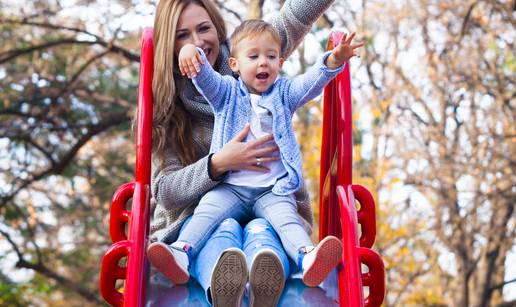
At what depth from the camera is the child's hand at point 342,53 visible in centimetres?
260

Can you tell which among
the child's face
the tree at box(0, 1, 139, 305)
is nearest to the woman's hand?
the child's face

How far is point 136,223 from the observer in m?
2.65

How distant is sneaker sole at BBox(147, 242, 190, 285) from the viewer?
7.95ft

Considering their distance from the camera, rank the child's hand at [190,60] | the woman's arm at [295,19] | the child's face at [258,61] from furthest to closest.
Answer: the woman's arm at [295,19]
the child's face at [258,61]
the child's hand at [190,60]

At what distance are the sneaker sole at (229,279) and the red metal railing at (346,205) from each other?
1.15ft

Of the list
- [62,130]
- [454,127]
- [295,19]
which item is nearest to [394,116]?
[454,127]

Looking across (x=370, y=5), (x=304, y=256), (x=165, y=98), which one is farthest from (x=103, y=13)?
(x=304, y=256)

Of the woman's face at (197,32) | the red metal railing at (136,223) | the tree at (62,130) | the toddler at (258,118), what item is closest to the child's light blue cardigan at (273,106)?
the toddler at (258,118)

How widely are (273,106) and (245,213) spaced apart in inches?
14.7

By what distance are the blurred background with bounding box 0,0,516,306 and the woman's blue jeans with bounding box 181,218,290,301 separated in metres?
5.70

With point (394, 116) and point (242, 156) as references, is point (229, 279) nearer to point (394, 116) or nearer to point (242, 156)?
point (242, 156)

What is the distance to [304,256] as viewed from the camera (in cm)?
253

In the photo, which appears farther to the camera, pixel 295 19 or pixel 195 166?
pixel 295 19

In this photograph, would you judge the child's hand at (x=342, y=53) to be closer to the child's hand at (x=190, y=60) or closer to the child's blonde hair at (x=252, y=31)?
the child's blonde hair at (x=252, y=31)
